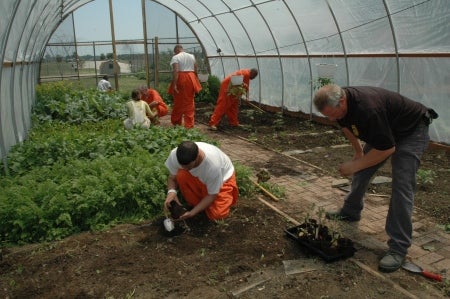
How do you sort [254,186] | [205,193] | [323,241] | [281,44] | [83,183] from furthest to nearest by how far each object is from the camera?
[281,44] < [254,186] < [83,183] < [205,193] < [323,241]

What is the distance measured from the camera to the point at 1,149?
16.2 feet

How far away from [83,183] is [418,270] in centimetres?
333

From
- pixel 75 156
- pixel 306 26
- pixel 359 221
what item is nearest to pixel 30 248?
pixel 75 156

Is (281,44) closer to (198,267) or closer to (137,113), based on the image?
(137,113)

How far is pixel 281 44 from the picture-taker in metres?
10.9

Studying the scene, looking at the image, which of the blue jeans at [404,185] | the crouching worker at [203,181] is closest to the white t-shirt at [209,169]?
the crouching worker at [203,181]

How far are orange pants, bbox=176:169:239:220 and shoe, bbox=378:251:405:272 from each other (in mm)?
1540

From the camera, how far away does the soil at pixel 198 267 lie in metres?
2.93

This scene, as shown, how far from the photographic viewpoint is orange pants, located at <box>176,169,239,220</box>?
3908 millimetres

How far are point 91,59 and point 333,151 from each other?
1185 cm

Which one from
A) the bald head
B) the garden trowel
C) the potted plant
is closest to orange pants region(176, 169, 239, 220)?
the potted plant

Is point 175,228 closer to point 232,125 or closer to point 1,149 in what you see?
point 1,149

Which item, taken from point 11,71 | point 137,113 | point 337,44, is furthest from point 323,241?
point 337,44

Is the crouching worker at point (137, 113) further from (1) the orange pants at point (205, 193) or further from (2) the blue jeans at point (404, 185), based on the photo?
(2) the blue jeans at point (404, 185)
